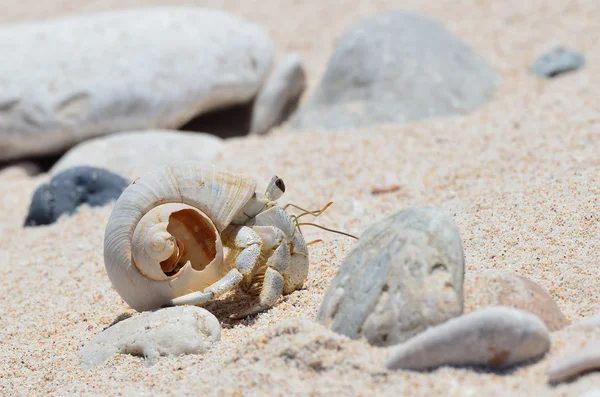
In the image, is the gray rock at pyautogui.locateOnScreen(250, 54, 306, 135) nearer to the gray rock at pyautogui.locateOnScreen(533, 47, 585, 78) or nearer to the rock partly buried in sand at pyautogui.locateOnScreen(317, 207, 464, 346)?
the gray rock at pyautogui.locateOnScreen(533, 47, 585, 78)

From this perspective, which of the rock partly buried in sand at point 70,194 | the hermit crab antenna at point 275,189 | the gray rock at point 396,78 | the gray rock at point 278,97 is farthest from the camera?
the gray rock at point 278,97

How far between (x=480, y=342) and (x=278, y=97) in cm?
551

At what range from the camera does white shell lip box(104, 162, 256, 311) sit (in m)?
3.35

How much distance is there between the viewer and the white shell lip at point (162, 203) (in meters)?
3.35

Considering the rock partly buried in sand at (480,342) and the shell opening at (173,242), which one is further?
the shell opening at (173,242)

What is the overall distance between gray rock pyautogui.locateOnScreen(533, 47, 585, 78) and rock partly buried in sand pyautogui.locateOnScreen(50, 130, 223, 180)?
357cm

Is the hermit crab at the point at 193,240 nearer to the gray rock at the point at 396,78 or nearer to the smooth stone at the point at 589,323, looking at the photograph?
the smooth stone at the point at 589,323

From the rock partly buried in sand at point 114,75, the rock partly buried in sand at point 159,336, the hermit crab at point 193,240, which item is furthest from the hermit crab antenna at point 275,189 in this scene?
the rock partly buried in sand at point 114,75

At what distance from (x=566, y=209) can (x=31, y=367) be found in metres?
2.85

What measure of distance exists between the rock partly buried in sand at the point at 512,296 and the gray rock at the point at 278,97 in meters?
4.93

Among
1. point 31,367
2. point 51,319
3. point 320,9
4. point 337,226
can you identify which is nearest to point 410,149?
point 337,226

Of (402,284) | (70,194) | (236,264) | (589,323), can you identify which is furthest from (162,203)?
(70,194)

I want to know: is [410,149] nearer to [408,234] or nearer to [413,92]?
[413,92]

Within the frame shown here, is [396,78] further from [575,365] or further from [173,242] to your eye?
[575,365]
